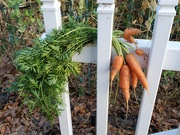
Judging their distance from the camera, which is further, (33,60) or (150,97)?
(150,97)

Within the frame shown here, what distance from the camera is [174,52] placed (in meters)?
0.94

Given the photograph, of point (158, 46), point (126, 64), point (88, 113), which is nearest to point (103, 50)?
point (126, 64)

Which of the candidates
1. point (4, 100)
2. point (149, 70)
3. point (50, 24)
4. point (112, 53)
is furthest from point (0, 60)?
point (149, 70)

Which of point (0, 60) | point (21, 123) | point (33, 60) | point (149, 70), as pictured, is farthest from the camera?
point (0, 60)

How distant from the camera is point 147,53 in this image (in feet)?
3.19

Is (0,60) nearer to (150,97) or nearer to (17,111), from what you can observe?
(17,111)

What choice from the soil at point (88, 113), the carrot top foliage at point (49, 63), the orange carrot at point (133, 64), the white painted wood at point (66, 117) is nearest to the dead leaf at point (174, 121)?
the soil at point (88, 113)

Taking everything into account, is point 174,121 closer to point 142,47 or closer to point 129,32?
point 142,47

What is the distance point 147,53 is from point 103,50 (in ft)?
0.67

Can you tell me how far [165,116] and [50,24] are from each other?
1262mm

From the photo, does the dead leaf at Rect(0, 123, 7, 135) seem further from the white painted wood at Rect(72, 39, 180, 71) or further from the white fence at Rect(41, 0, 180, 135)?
the white painted wood at Rect(72, 39, 180, 71)

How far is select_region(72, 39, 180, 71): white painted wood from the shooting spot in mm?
943

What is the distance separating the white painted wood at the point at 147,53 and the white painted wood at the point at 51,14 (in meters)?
0.17

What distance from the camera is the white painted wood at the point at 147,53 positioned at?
943 mm
